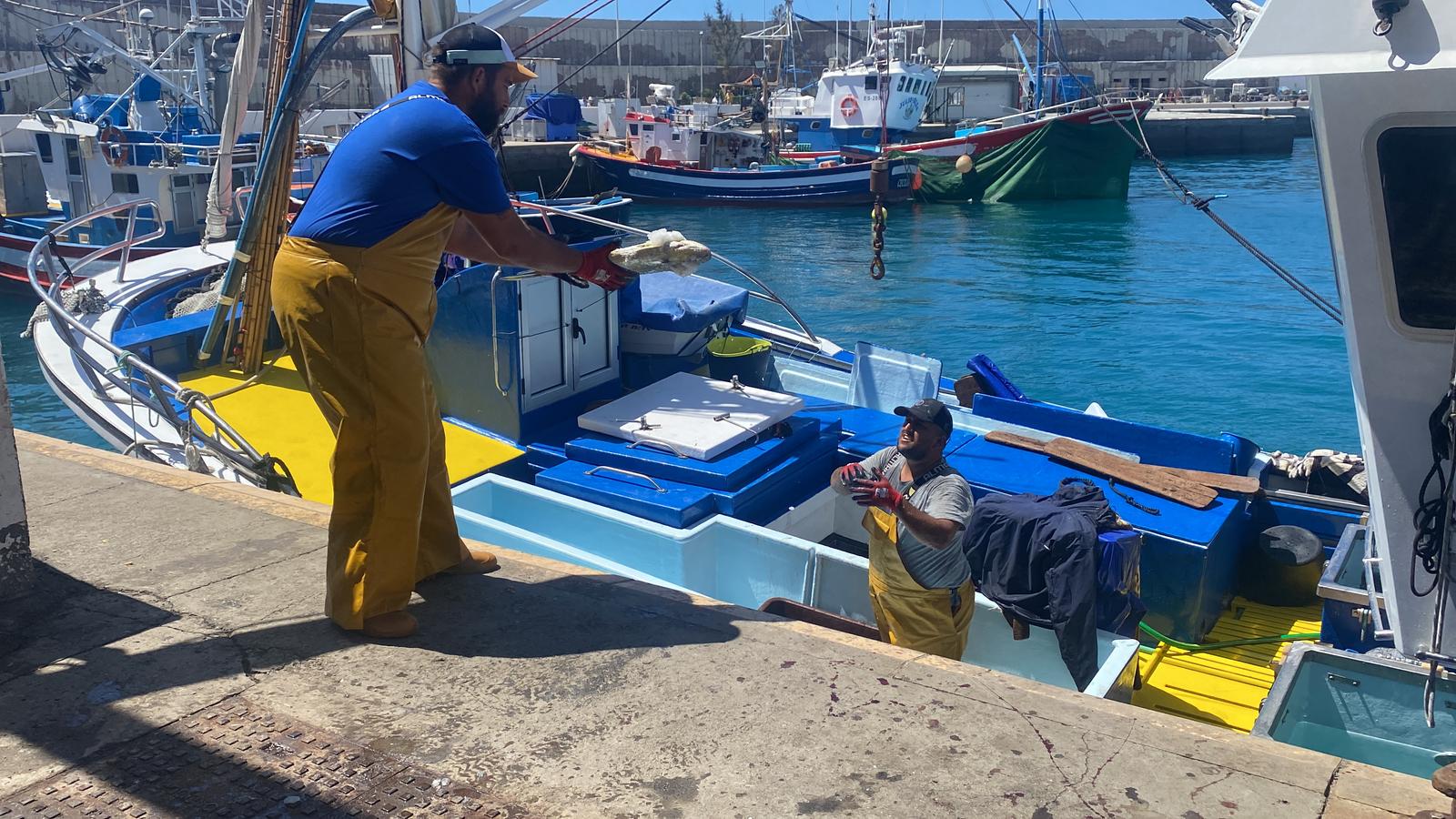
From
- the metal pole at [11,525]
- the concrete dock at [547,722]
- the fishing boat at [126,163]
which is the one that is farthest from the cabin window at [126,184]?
the metal pole at [11,525]

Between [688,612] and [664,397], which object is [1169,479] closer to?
[664,397]

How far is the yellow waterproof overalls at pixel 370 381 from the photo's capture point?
3.07 metres

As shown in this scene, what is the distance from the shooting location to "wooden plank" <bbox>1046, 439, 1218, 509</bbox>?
615 cm

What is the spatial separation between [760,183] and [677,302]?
31.3 metres

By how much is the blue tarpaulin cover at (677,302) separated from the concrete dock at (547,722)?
378 cm

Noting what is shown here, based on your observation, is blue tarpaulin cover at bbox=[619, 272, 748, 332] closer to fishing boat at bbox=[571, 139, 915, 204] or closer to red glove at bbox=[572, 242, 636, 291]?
red glove at bbox=[572, 242, 636, 291]

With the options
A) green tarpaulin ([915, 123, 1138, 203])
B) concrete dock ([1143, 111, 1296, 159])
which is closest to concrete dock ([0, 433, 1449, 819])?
green tarpaulin ([915, 123, 1138, 203])

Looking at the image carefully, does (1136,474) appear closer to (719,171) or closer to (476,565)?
(476,565)

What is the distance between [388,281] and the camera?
310 centimetres

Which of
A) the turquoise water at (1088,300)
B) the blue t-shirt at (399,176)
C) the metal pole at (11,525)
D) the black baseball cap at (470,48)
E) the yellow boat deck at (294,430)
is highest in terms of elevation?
the black baseball cap at (470,48)

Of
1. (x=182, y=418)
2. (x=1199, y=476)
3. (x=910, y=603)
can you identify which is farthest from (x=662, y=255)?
(x=182, y=418)

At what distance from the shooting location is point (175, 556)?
3.88 meters

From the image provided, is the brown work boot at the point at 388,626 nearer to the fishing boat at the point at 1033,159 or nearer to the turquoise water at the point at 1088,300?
the turquoise water at the point at 1088,300

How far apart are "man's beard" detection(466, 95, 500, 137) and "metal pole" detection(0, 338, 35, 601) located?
1.63 meters
